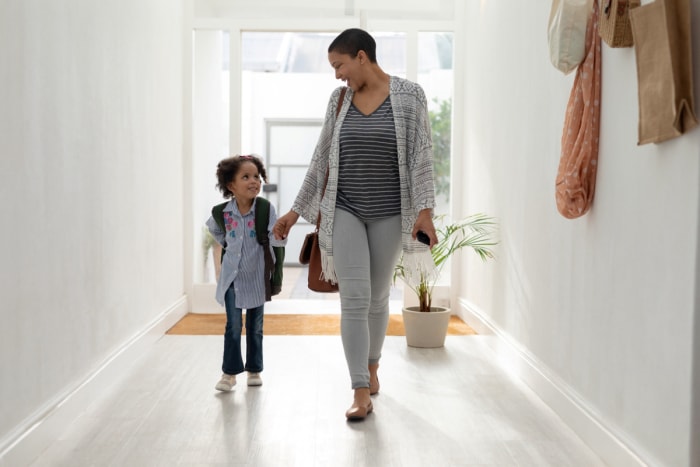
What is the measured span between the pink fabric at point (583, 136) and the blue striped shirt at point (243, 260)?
3.50 feet

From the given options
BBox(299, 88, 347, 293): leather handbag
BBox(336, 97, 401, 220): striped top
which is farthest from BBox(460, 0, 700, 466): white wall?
BBox(299, 88, 347, 293): leather handbag

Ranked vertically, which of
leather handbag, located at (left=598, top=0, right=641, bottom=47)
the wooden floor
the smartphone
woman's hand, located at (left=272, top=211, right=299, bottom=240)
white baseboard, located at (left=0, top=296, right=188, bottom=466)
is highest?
leather handbag, located at (left=598, top=0, right=641, bottom=47)

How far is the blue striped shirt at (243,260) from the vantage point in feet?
9.89

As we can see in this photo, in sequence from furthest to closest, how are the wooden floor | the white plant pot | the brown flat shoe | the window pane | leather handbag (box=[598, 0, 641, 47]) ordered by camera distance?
the window pane
the white plant pot
the brown flat shoe
the wooden floor
leather handbag (box=[598, 0, 641, 47])

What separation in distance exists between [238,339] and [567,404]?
4.00 feet

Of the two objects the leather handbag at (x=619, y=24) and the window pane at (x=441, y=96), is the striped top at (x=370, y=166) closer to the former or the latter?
the leather handbag at (x=619, y=24)

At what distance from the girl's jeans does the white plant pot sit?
1.02 meters

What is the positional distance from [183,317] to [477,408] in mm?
2500

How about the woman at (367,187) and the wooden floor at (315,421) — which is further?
the woman at (367,187)

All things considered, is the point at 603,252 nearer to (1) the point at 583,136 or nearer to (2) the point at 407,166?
(1) the point at 583,136

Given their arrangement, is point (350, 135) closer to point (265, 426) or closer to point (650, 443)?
point (265, 426)

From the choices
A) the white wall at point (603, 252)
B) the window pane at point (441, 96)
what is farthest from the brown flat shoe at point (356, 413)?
the window pane at point (441, 96)

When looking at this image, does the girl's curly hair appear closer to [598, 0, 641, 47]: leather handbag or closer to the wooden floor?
the wooden floor

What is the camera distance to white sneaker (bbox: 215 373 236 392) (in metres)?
2.98
